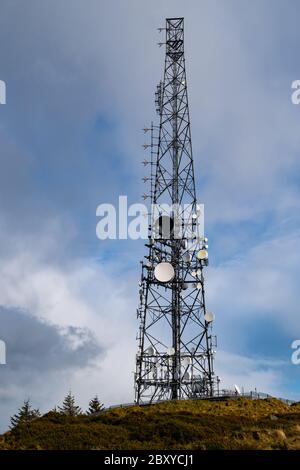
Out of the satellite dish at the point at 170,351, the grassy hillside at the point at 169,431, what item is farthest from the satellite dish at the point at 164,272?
the grassy hillside at the point at 169,431

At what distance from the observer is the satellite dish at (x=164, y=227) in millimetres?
44969

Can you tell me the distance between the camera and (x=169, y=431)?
76.9 ft

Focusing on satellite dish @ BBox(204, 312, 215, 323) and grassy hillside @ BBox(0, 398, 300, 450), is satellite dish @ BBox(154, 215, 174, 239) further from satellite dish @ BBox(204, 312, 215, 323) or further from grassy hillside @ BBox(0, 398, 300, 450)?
grassy hillside @ BBox(0, 398, 300, 450)

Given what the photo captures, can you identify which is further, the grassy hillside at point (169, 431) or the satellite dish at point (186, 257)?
the satellite dish at point (186, 257)

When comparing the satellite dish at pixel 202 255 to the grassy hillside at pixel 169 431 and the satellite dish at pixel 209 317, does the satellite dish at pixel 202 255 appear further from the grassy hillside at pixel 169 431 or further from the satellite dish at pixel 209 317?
the grassy hillside at pixel 169 431

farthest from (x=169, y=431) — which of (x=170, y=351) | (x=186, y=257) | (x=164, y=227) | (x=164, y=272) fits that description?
(x=164, y=227)

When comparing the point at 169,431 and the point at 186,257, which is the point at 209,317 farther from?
the point at 169,431

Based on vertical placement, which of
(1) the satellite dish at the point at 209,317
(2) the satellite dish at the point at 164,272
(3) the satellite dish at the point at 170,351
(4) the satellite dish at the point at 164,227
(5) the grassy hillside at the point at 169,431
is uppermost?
(4) the satellite dish at the point at 164,227

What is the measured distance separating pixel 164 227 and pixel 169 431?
23.3 m

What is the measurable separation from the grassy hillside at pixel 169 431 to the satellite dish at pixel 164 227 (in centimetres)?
1634

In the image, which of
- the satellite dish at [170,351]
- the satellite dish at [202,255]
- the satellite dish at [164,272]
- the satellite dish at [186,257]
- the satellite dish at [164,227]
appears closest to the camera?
the satellite dish at [170,351]

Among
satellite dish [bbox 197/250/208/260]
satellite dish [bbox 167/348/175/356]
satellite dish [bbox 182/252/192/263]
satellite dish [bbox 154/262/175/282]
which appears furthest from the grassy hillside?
satellite dish [bbox 182/252/192/263]

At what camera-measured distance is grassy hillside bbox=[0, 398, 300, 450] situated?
21.0 meters
